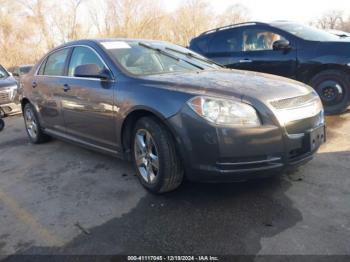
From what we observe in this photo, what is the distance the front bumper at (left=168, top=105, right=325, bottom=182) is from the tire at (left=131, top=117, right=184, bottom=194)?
149 mm

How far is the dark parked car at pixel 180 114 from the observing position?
291 cm

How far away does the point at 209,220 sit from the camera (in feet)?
9.74

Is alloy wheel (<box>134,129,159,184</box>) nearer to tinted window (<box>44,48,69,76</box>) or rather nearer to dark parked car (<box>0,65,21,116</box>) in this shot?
tinted window (<box>44,48,69,76</box>)

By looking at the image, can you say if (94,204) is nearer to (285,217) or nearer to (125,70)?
(125,70)

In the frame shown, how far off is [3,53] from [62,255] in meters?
30.6

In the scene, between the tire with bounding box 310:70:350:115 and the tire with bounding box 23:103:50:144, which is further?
the tire with bounding box 310:70:350:115

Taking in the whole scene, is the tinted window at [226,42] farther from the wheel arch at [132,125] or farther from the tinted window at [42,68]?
the wheel arch at [132,125]

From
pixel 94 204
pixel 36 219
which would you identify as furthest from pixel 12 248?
pixel 94 204

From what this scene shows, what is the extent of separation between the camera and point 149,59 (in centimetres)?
407

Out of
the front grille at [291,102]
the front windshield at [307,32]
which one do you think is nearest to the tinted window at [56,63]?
the front grille at [291,102]

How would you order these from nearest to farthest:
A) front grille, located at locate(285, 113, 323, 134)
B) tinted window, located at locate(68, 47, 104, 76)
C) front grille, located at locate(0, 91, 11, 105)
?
front grille, located at locate(285, 113, 323, 134) < tinted window, located at locate(68, 47, 104, 76) < front grille, located at locate(0, 91, 11, 105)

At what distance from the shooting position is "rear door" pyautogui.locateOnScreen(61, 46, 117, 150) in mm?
3830

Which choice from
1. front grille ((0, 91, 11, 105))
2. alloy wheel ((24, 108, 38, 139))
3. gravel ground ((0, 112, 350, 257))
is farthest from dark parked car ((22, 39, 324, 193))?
front grille ((0, 91, 11, 105))

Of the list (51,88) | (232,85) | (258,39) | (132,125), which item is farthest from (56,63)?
(258,39)
